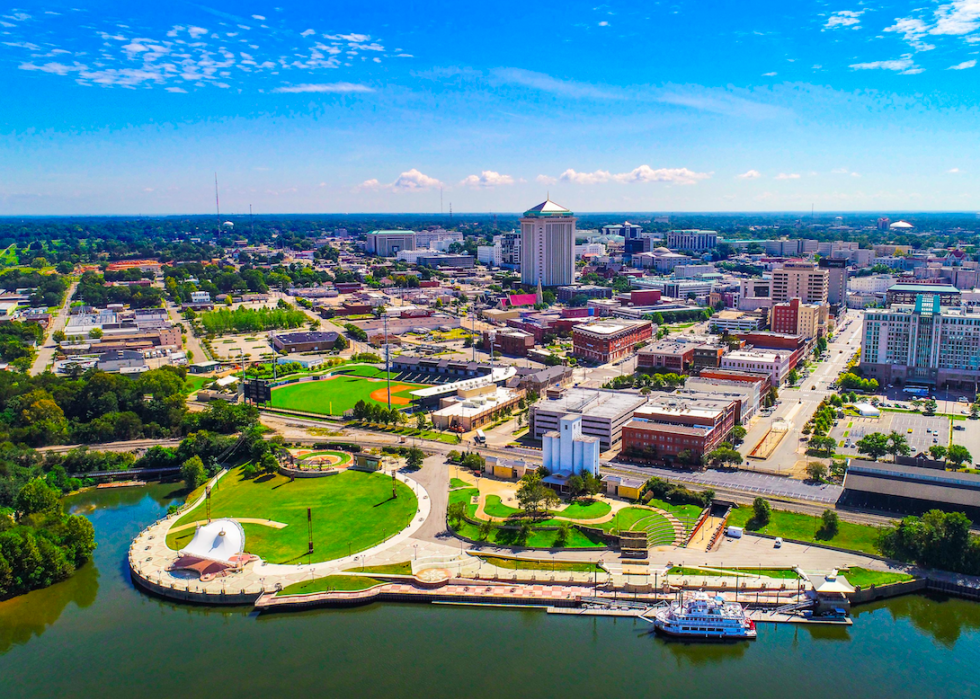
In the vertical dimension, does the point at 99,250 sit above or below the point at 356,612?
above

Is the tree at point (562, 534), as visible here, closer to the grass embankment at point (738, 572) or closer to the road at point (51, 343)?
the grass embankment at point (738, 572)

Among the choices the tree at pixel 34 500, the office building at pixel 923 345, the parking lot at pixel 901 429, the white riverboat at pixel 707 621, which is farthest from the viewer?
the office building at pixel 923 345

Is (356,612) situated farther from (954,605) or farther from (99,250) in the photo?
(99,250)

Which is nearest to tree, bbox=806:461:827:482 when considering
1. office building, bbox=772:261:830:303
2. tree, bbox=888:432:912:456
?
tree, bbox=888:432:912:456

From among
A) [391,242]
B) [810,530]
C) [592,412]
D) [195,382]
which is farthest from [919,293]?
[391,242]

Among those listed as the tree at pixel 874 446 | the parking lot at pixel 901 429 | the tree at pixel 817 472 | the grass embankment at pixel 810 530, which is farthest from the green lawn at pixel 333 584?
the parking lot at pixel 901 429

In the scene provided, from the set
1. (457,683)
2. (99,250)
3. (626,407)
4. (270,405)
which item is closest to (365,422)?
(270,405)

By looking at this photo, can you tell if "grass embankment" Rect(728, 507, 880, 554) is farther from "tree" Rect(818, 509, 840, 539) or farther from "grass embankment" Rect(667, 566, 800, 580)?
"grass embankment" Rect(667, 566, 800, 580)
